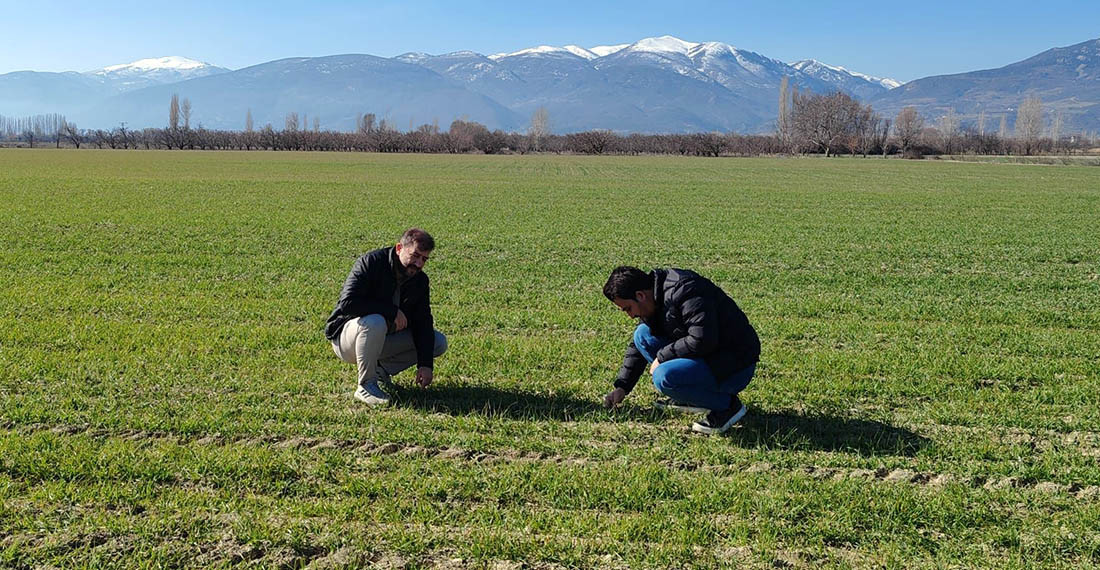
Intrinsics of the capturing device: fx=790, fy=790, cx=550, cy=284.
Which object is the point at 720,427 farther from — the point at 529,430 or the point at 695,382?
the point at 529,430

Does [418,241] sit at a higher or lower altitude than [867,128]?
lower

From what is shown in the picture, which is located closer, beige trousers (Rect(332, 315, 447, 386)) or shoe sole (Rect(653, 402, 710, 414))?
shoe sole (Rect(653, 402, 710, 414))

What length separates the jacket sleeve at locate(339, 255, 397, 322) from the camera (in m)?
6.34

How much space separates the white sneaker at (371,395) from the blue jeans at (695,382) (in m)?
2.23

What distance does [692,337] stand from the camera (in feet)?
18.4

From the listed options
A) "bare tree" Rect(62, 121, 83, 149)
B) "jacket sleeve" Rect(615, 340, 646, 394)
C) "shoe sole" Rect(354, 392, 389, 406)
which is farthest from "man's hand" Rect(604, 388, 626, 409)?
"bare tree" Rect(62, 121, 83, 149)

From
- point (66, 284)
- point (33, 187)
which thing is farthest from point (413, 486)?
point (33, 187)

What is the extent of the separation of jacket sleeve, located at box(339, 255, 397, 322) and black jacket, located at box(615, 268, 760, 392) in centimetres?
216

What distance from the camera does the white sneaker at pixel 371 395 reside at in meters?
6.47

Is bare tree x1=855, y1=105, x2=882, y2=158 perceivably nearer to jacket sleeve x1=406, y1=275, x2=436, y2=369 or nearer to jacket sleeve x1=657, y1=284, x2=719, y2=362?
jacket sleeve x1=406, y1=275, x2=436, y2=369

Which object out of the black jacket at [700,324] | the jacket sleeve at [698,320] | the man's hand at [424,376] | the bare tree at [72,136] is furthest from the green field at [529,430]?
the bare tree at [72,136]

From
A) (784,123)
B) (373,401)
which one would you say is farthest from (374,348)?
(784,123)

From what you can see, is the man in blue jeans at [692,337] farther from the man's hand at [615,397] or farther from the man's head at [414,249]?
the man's head at [414,249]

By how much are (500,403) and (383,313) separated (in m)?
1.22
